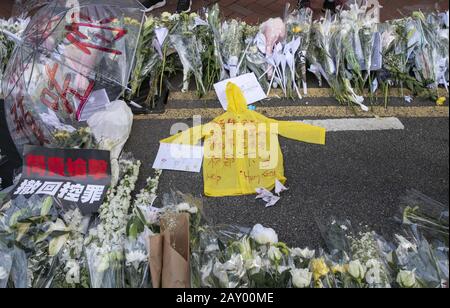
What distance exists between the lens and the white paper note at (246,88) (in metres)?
3.52

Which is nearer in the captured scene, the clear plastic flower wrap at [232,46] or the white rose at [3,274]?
the white rose at [3,274]

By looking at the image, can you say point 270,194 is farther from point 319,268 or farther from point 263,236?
point 319,268

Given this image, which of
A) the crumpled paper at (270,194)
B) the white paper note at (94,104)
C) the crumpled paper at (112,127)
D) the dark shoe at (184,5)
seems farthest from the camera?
the dark shoe at (184,5)

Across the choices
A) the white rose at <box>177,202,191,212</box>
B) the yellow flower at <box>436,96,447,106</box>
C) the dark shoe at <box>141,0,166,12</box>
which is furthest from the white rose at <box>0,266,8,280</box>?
the dark shoe at <box>141,0,166,12</box>

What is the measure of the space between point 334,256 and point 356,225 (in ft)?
1.48

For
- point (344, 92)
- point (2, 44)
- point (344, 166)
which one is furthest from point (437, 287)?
point (2, 44)

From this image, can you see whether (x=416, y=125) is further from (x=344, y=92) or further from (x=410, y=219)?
(x=410, y=219)

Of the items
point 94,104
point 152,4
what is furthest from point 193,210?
point 152,4

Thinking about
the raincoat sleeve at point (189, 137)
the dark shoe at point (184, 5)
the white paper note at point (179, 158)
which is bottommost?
the white paper note at point (179, 158)

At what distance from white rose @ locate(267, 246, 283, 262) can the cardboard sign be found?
1133 mm

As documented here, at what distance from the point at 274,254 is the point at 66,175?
59.4 inches

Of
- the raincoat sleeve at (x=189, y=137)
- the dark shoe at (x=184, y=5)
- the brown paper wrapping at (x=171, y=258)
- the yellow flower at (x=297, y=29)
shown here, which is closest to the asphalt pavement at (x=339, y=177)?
the raincoat sleeve at (x=189, y=137)

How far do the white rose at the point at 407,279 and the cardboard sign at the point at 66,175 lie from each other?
1704 mm

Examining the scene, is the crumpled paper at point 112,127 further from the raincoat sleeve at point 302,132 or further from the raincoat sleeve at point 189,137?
the raincoat sleeve at point 302,132
